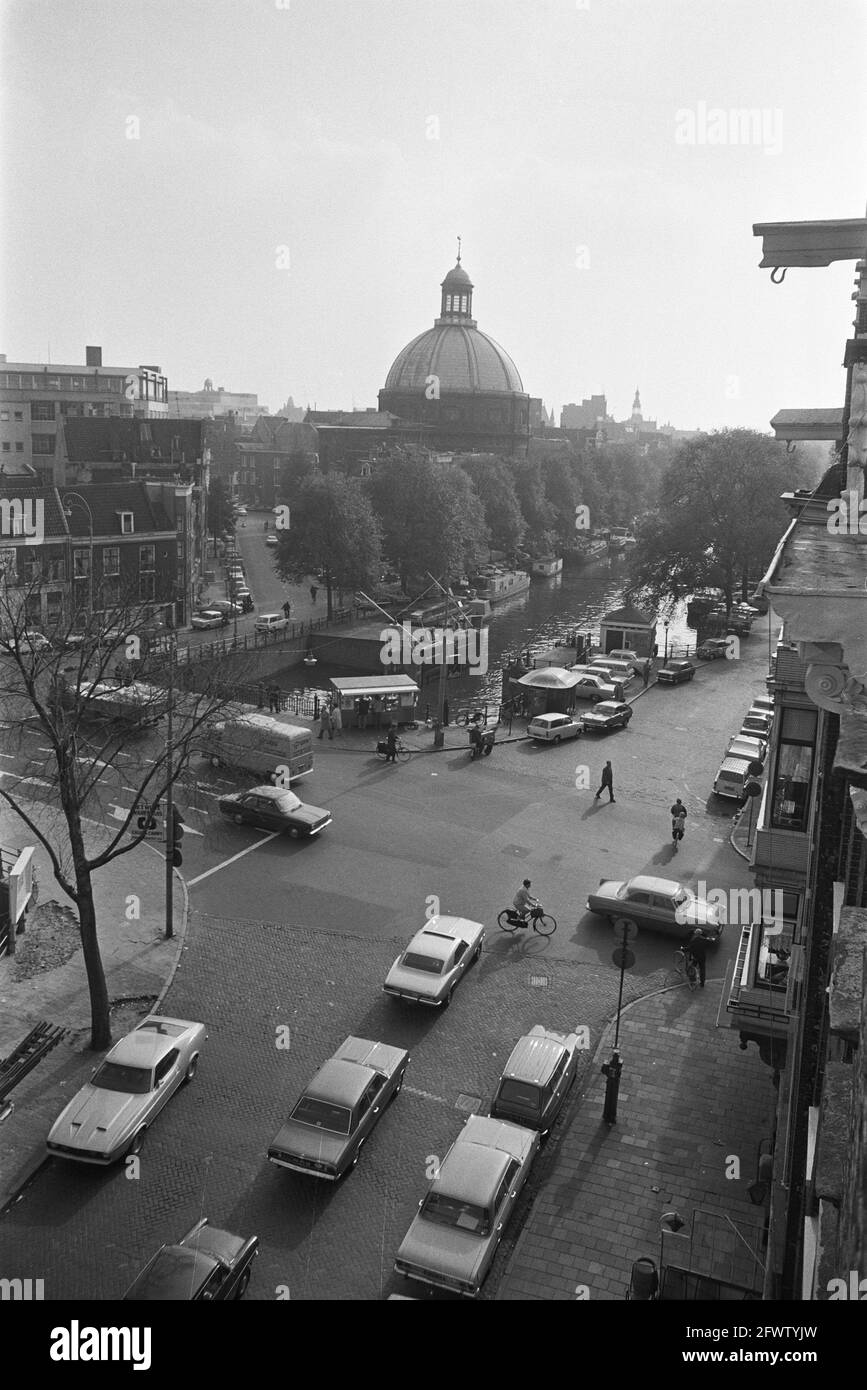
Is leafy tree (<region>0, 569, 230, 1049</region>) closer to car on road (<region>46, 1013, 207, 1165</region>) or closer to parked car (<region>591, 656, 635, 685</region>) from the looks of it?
car on road (<region>46, 1013, 207, 1165</region>)

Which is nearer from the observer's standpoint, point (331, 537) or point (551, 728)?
point (551, 728)

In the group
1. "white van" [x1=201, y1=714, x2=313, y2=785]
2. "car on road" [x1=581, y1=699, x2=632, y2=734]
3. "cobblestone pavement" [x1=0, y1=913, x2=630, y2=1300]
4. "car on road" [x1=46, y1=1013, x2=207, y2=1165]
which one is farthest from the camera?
"car on road" [x1=581, y1=699, x2=632, y2=734]

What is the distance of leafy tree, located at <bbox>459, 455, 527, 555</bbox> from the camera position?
79500 millimetres

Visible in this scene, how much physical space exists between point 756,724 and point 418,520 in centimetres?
3241

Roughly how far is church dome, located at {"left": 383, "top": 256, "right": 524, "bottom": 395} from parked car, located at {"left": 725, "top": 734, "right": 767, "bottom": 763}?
91200mm

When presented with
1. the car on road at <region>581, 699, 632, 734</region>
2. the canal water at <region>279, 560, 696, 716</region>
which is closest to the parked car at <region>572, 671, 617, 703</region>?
the car on road at <region>581, 699, 632, 734</region>

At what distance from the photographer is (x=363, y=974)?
61.6 ft

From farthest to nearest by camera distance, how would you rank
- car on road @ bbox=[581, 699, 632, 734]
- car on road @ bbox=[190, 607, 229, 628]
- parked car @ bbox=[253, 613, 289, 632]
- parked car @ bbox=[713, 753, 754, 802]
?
1. car on road @ bbox=[190, 607, 229, 628]
2. parked car @ bbox=[253, 613, 289, 632]
3. car on road @ bbox=[581, 699, 632, 734]
4. parked car @ bbox=[713, 753, 754, 802]

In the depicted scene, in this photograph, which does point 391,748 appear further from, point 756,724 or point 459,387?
point 459,387

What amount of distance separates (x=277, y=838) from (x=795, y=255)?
1748 cm

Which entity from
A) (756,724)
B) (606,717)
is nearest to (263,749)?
(606,717)

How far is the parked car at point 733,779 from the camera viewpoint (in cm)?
2827

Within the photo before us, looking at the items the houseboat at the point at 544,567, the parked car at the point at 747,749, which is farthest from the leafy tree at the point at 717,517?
the parked car at the point at 747,749
